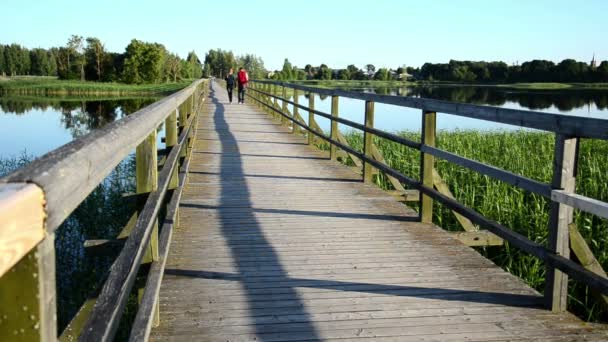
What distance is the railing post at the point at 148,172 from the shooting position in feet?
10.0

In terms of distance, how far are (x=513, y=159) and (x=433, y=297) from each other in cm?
892

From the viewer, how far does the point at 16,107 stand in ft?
184

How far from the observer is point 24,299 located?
0.90m

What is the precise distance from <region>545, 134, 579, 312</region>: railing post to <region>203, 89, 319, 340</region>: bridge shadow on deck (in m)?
1.37

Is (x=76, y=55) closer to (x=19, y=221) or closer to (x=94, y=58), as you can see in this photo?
(x=94, y=58)

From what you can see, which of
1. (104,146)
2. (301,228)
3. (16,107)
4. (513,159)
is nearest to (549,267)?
(301,228)

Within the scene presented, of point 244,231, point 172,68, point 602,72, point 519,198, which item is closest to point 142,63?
point 172,68

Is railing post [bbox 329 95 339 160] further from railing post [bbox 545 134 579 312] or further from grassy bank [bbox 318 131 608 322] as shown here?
railing post [bbox 545 134 579 312]

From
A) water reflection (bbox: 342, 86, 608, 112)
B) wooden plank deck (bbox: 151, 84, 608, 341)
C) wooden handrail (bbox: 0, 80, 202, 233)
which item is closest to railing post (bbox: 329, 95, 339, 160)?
wooden plank deck (bbox: 151, 84, 608, 341)

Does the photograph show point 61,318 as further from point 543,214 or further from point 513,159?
point 513,159

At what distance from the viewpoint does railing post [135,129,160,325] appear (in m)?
3.05

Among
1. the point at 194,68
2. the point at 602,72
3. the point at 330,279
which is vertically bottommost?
the point at 330,279

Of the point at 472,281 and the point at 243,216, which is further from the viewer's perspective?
the point at 243,216

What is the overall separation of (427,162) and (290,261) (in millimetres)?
1771
